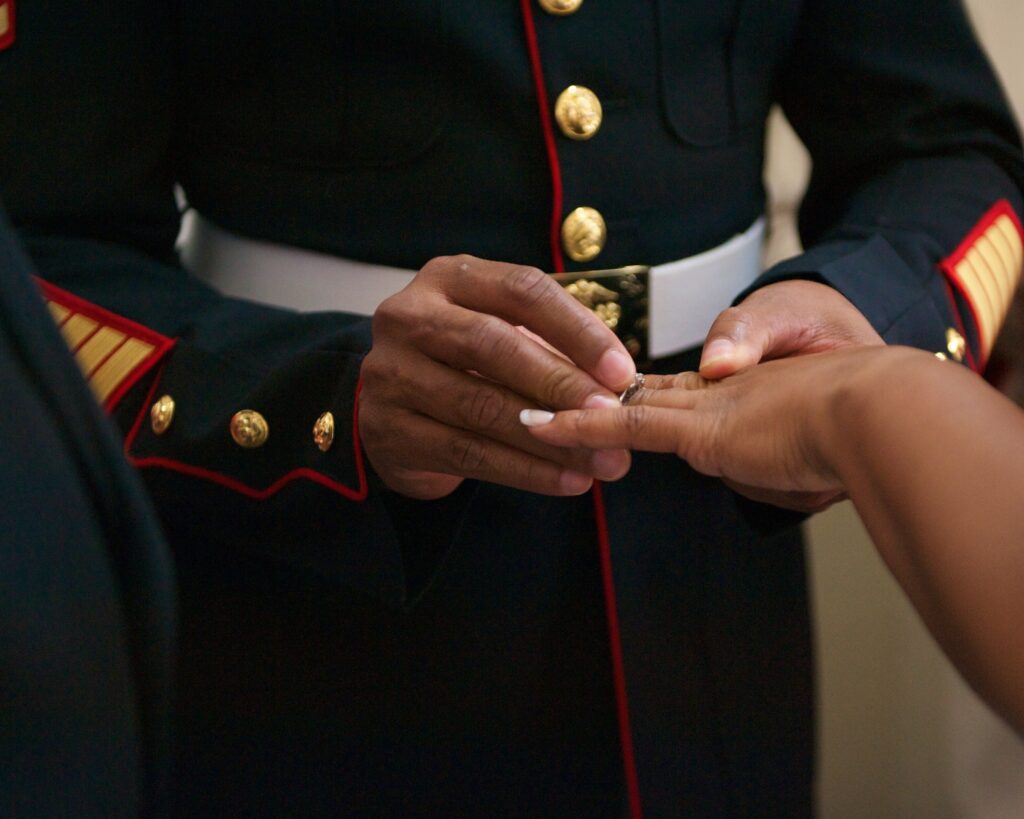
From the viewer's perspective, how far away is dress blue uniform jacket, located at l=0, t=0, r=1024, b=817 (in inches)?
27.3

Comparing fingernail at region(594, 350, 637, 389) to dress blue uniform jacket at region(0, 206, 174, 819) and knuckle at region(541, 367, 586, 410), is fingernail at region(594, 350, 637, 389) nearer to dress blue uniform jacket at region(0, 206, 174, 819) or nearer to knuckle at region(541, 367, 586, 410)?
knuckle at region(541, 367, 586, 410)

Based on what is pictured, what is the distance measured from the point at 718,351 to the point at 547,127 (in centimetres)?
22

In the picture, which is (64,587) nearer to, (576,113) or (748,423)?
(748,423)

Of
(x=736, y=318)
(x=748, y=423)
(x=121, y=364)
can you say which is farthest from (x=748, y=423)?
(x=121, y=364)

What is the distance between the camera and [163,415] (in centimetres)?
71

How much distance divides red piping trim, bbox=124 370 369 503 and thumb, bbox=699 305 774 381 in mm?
204

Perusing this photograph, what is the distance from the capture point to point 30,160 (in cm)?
72

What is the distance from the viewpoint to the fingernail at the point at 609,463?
1.86 ft

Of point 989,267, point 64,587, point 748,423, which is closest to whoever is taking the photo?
point 64,587

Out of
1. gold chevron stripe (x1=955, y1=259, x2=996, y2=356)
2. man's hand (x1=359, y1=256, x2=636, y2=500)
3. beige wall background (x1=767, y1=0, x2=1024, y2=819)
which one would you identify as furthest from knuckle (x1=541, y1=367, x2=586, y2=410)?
beige wall background (x1=767, y1=0, x2=1024, y2=819)

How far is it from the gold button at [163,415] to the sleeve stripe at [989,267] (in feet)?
1.72

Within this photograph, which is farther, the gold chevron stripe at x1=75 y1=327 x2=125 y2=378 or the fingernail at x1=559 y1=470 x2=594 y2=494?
the gold chevron stripe at x1=75 y1=327 x2=125 y2=378

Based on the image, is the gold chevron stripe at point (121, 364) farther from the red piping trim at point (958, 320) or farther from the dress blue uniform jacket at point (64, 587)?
the red piping trim at point (958, 320)

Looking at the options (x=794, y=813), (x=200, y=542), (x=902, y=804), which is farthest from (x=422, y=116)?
(x=902, y=804)
